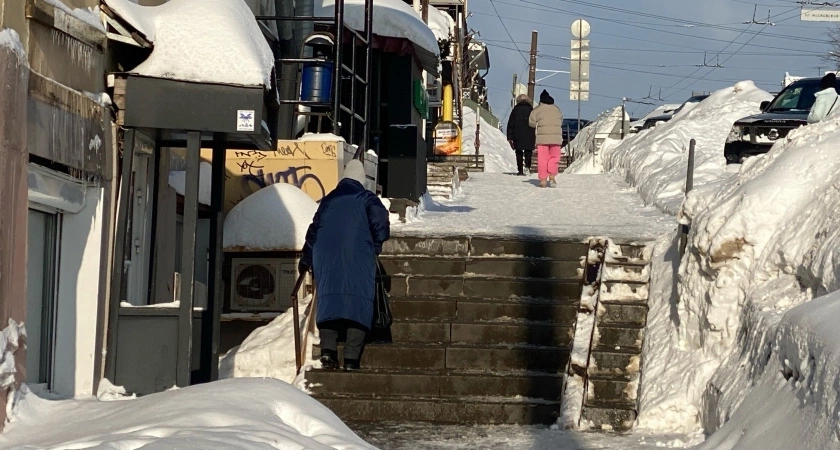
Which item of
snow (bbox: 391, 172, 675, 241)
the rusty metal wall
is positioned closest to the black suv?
snow (bbox: 391, 172, 675, 241)

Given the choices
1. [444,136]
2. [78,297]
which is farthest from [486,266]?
[444,136]

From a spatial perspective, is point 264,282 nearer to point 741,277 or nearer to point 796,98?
point 741,277

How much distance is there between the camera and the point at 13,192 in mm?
6363

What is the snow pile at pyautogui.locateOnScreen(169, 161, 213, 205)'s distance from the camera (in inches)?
437

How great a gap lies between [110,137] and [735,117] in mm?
19247

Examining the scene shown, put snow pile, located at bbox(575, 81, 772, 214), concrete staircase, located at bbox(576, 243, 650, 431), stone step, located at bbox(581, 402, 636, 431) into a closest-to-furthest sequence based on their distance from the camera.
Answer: stone step, located at bbox(581, 402, 636, 431)
concrete staircase, located at bbox(576, 243, 650, 431)
snow pile, located at bbox(575, 81, 772, 214)

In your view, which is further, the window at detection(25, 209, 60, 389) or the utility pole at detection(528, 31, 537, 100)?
the utility pole at detection(528, 31, 537, 100)

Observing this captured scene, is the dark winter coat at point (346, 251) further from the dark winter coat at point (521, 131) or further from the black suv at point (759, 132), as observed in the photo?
the dark winter coat at point (521, 131)

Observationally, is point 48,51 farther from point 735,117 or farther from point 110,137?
point 735,117

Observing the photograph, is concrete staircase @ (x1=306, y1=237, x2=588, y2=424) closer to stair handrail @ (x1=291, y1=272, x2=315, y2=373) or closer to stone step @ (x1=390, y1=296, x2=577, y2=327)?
stone step @ (x1=390, y1=296, x2=577, y2=327)

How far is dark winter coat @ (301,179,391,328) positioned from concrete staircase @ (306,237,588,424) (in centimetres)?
52

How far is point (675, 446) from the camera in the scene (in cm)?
810

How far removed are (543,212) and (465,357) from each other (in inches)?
244

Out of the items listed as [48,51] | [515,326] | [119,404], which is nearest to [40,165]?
[48,51]
